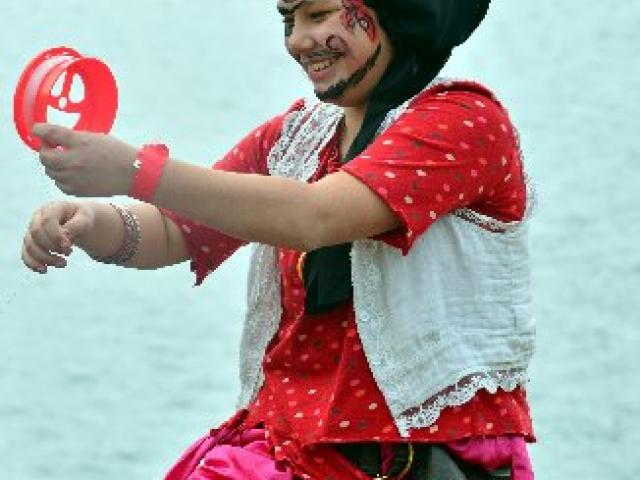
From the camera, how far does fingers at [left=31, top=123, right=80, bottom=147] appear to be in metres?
2.48

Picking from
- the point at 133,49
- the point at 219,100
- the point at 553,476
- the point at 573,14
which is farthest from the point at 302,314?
the point at 573,14

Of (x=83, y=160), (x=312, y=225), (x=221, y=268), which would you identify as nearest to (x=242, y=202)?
(x=312, y=225)

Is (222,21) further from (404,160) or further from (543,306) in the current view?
(404,160)

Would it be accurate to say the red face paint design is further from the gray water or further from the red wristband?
the gray water

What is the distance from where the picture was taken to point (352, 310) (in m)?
2.83

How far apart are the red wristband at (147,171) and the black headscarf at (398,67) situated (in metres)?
0.34

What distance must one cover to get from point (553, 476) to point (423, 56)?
192 centimetres

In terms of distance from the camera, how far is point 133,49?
258 inches

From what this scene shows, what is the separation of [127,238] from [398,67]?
1.50 feet

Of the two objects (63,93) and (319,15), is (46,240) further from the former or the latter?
(319,15)

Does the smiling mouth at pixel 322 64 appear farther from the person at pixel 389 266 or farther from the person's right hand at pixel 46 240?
the person's right hand at pixel 46 240

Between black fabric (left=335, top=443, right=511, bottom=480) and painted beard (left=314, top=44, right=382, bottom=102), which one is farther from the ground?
painted beard (left=314, top=44, right=382, bottom=102)

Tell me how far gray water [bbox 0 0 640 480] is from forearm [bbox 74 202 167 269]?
5.00 feet

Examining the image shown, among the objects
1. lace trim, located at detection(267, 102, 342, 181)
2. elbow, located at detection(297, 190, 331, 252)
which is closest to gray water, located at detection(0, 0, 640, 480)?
lace trim, located at detection(267, 102, 342, 181)
